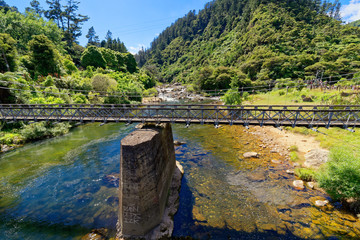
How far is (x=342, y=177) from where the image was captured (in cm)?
1052

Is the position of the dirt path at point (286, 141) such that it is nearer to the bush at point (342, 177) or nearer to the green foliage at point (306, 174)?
the green foliage at point (306, 174)

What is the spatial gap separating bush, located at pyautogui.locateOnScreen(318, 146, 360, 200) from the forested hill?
43.0 m

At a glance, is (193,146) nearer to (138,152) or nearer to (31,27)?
(138,152)

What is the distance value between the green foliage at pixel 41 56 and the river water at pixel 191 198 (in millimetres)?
26748

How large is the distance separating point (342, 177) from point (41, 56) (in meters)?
55.0

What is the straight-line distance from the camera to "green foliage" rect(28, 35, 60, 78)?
37094 mm

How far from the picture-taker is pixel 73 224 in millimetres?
10781

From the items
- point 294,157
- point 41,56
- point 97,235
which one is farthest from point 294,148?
point 41,56

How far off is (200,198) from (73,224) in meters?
9.20

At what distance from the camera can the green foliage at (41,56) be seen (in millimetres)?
37094

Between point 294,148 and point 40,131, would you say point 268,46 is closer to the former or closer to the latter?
point 294,148

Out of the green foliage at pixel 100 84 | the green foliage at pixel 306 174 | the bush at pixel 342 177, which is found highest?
the green foliage at pixel 100 84

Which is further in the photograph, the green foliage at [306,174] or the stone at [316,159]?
the stone at [316,159]

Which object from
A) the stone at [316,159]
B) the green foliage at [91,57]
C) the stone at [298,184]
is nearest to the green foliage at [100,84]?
the green foliage at [91,57]
